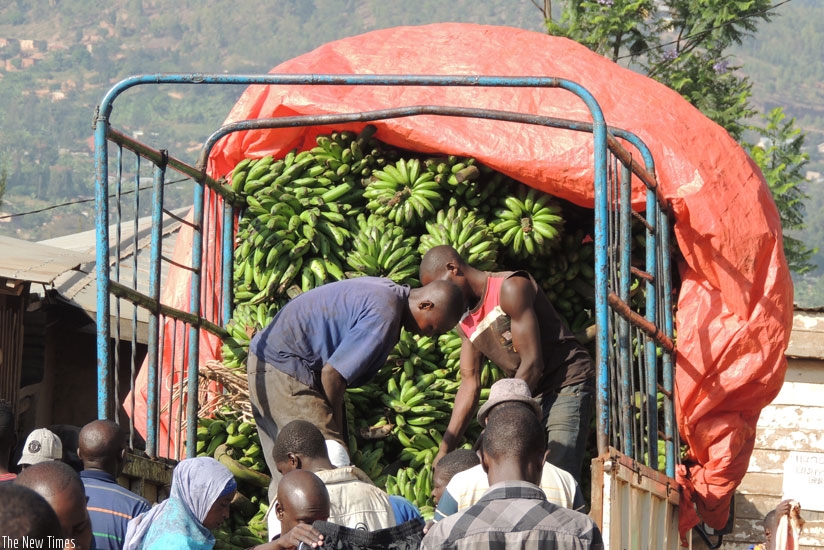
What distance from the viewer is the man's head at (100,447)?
13.9 feet

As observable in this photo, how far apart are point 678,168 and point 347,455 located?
2.57 m

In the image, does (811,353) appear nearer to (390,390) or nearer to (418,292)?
(390,390)

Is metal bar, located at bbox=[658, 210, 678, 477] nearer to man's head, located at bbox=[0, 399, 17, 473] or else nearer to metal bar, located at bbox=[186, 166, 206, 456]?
metal bar, located at bbox=[186, 166, 206, 456]

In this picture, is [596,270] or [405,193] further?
[405,193]

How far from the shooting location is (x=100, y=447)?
4.24m

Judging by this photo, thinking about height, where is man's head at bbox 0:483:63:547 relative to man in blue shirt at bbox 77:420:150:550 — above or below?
above

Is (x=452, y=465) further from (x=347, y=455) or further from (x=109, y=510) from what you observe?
(x=109, y=510)

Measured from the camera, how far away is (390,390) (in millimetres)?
6336

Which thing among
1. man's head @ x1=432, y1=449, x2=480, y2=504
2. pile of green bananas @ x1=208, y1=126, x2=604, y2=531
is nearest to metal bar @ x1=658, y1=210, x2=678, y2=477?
pile of green bananas @ x1=208, y1=126, x2=604, y2=531

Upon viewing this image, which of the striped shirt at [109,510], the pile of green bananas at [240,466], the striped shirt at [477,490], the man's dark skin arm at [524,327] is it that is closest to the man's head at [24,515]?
the striped shirt at [109,510]

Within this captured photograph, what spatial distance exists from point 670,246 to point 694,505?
132 cm

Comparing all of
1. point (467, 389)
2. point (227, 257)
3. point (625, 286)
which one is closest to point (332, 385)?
point (467, 389)

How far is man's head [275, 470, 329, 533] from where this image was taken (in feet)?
12.1

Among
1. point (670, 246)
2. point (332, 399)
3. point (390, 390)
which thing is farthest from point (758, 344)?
point (332, 399)
